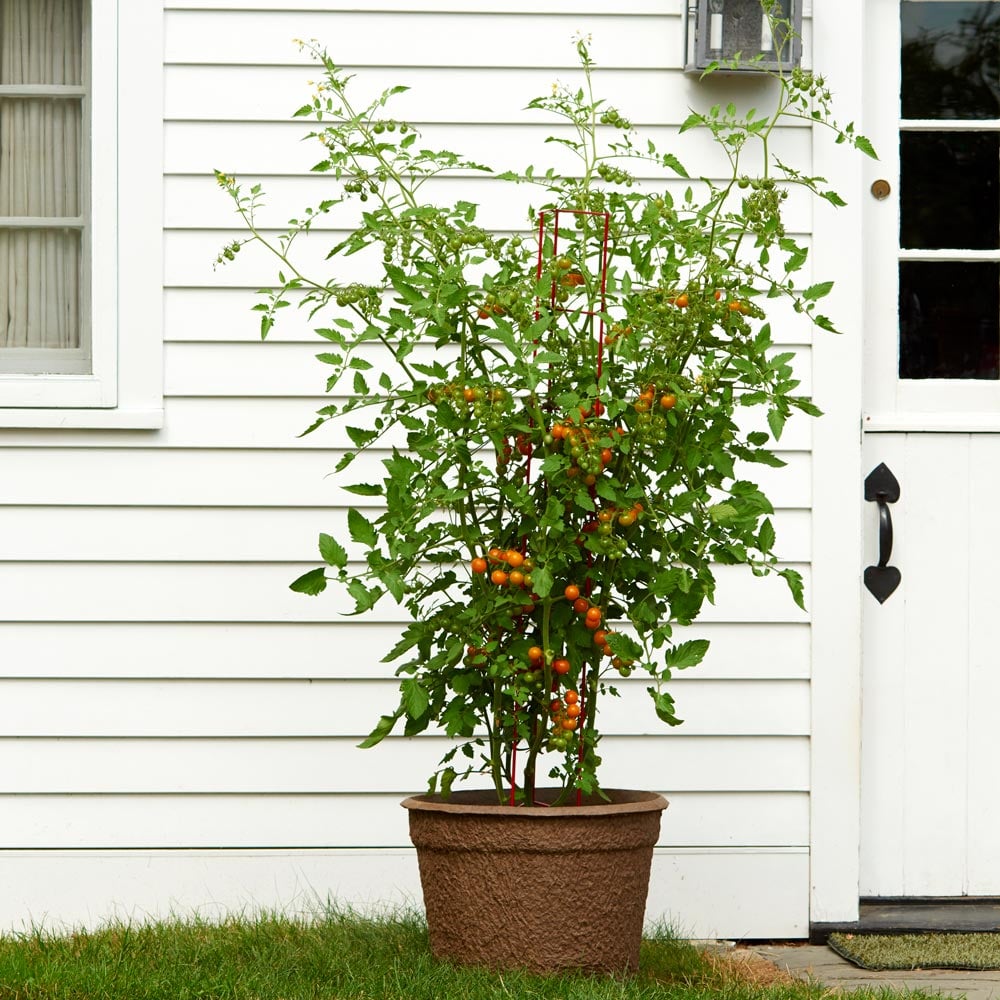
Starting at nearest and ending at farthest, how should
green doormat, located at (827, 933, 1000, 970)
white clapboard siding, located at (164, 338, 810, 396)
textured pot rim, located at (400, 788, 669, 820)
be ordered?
textured pot rim, located at (400, 788, 669, 820)
green doormat, located at (827, 933, 1000, 970)
white clapboard siding, located at (164, 338, 810, 396)

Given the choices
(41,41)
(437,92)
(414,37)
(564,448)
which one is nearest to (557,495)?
(564,448)

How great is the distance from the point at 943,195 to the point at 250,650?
2253mm

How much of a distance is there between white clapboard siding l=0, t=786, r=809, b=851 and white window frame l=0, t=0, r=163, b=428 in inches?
39.3

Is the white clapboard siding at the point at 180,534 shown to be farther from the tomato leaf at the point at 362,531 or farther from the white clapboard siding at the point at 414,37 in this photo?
the white clapboard siding at the point at 414,37

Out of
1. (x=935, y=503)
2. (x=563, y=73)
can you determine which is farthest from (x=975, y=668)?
(x=563, y=73)

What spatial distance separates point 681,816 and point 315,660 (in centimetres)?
105

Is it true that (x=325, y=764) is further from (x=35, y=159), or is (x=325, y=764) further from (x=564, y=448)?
(x=35, y=159)

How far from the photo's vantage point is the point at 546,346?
2.89m

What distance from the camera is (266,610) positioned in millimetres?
3740

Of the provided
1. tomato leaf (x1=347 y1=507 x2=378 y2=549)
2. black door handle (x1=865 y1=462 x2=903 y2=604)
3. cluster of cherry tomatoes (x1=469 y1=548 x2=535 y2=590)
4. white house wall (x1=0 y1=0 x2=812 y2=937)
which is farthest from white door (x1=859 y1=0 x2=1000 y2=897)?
A: tomato leaf (x1=347 y1=507 x2=378 y2=549)

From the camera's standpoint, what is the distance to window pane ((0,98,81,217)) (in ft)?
12.6

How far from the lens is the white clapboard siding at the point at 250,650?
3.72m

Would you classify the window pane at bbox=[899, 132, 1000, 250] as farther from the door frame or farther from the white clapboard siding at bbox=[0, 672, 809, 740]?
the white clapboard siding at bbox=[0, 672, 809, 740]

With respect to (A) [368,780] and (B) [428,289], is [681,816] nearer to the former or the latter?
(A) [368,780]
